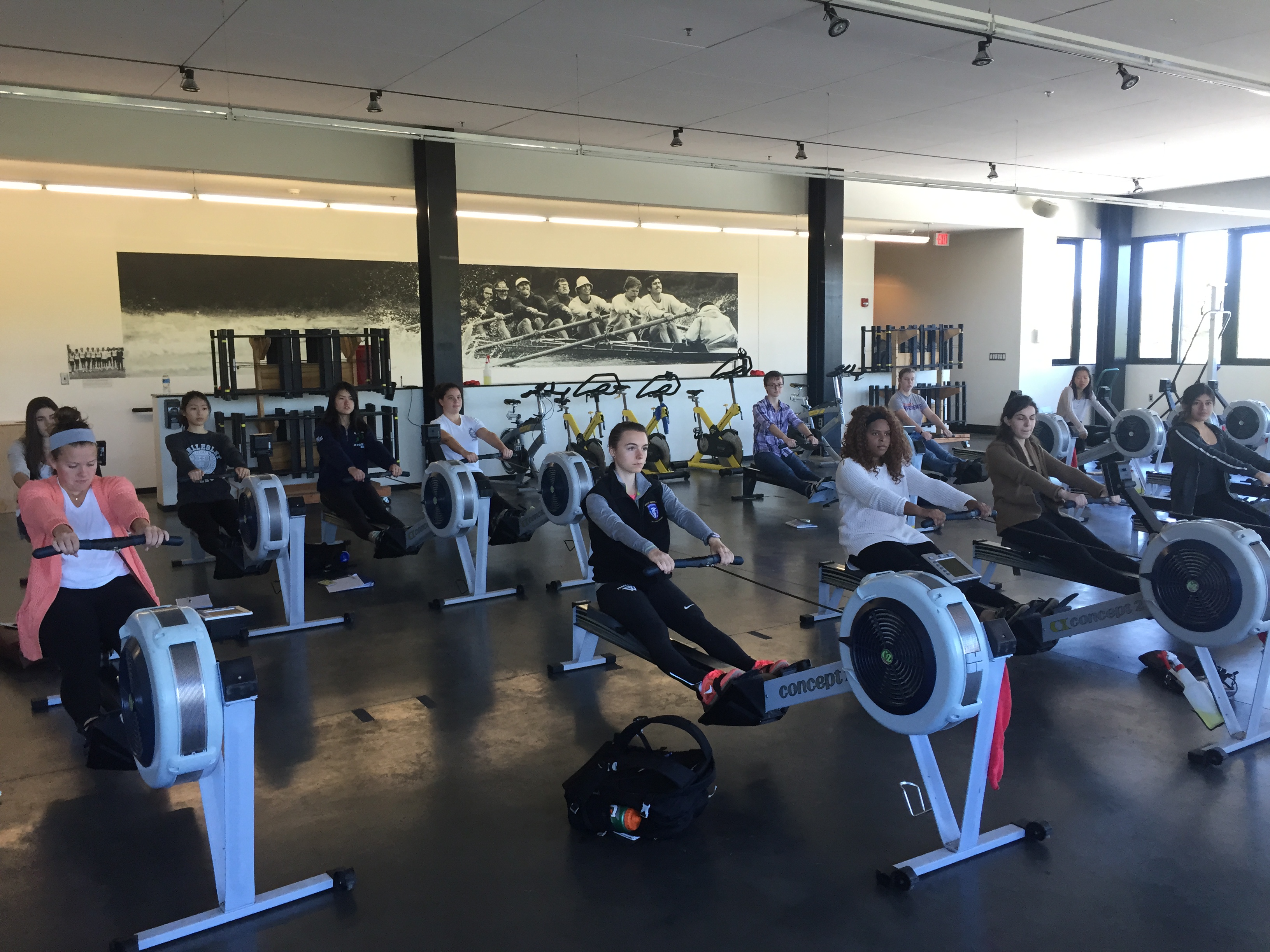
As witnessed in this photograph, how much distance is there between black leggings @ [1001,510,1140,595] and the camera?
14.4 ft

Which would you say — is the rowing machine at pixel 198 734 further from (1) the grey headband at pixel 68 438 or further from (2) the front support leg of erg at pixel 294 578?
(2) the front support leg of erg at pixel 294 578

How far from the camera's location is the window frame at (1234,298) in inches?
533

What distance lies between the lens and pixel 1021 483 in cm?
488

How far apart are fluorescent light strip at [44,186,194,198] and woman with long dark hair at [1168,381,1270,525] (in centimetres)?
820

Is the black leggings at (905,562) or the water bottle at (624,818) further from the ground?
the black leggings at (905,562)

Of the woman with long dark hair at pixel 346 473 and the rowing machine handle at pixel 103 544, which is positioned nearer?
the rowing machine handle at pixel 103 544

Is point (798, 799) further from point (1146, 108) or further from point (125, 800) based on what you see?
point (1146, 108)

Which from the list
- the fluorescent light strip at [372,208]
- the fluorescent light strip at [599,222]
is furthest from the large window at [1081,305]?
the fluorescent light strip at [372,208]

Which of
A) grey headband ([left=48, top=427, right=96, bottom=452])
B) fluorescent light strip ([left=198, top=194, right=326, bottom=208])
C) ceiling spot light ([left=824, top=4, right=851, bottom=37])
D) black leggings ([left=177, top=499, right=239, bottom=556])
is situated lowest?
black leggings ([left=177, top=499, right=239, bottom=556])

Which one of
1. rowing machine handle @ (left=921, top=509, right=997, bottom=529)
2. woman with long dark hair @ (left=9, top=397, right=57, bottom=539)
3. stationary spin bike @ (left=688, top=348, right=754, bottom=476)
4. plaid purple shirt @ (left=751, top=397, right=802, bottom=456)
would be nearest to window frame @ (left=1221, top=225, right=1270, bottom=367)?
stationary spin bike @ (left=688, top=348, right=754, bottom=476)

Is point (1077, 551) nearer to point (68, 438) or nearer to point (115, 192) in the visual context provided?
point (68, 438)

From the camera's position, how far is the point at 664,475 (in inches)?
405

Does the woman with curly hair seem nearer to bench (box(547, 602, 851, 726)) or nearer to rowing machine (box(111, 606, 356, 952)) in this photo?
bench (box(547, 602, 851, 726))

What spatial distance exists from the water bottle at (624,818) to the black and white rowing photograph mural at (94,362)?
8670mm
